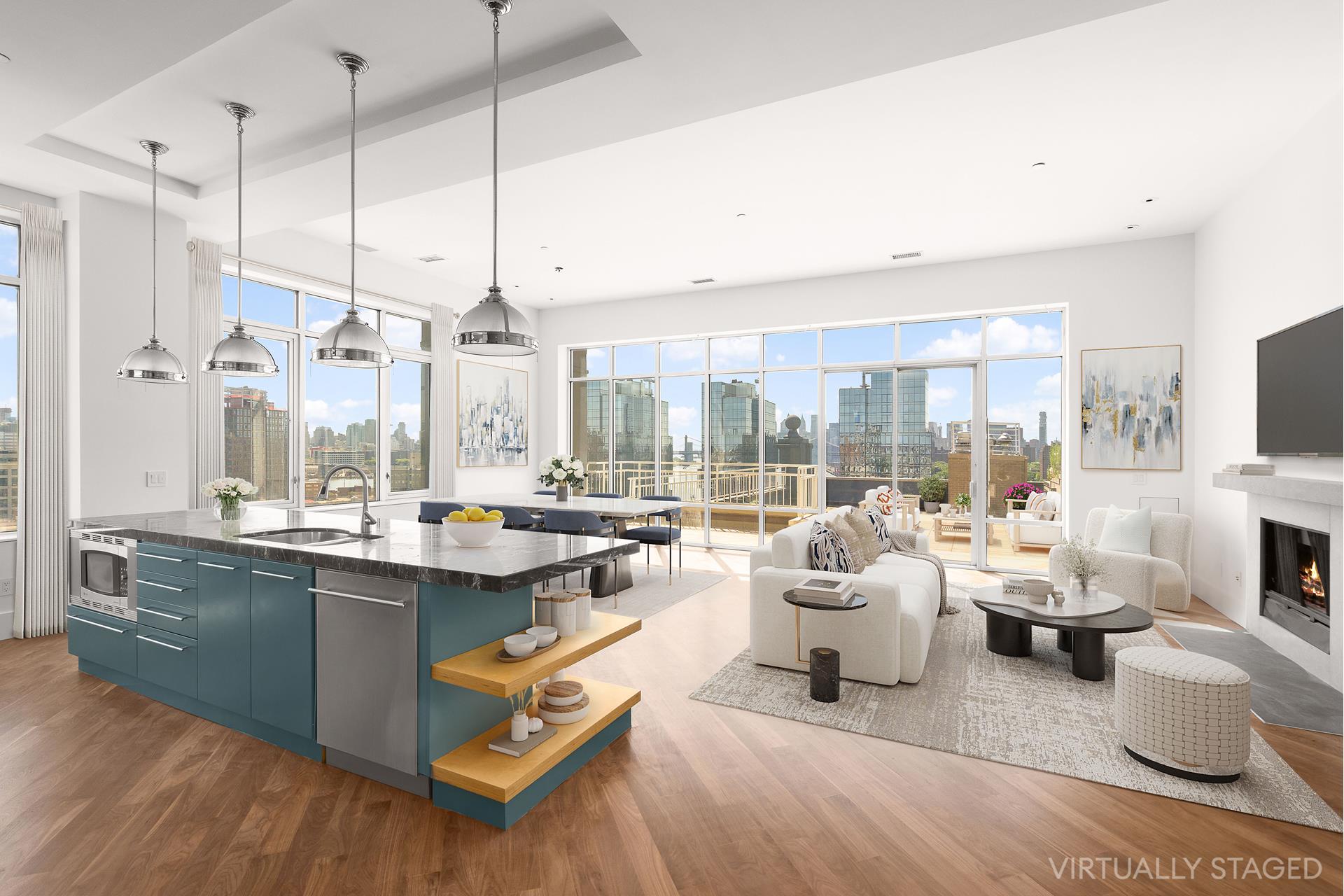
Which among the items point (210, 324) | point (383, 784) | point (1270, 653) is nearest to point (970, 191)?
point (1270, 653)

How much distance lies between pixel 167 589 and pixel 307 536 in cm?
64

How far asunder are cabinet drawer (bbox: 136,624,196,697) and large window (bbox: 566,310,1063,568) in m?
6.22

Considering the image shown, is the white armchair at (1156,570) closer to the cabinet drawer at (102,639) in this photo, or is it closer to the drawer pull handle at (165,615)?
the drawer pull handle at (165,615)

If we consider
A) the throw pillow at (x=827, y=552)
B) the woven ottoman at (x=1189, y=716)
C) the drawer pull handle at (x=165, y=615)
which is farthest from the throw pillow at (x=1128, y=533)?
the drawer pull handle at (x=165, y=615)

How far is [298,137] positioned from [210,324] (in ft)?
7.05

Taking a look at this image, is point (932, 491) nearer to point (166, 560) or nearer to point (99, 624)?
point (166, 560)

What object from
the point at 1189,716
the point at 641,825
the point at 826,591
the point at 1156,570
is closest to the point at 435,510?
the point at 826,591

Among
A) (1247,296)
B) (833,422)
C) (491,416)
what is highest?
(1247,296)

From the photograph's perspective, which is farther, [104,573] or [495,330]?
[104,573]

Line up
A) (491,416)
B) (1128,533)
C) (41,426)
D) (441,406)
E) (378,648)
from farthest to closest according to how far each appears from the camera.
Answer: (491,416) < (441,406) < (1128,533) < (41,426) < (378,648)

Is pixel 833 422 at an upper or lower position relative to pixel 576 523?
upper

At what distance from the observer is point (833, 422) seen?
7.85 m

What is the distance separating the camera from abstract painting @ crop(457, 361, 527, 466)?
8227mm

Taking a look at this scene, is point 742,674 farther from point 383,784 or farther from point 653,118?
point 653,118
